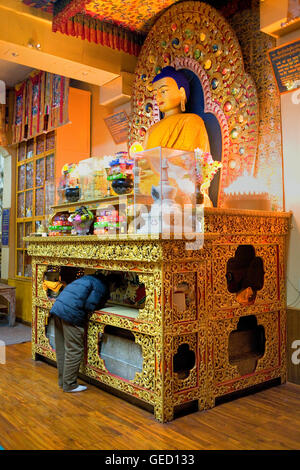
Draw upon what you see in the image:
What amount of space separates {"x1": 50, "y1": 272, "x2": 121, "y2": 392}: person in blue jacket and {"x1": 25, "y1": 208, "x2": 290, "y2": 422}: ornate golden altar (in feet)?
0.39

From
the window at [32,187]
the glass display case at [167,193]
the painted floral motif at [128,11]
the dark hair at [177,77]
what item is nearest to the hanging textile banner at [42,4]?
the painted floral motif at [128,11]

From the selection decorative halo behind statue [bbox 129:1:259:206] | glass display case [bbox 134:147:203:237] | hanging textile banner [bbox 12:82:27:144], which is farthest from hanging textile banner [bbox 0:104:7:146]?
glass display case [bbox 134:147:203:237]

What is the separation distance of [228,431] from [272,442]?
0.25 metres

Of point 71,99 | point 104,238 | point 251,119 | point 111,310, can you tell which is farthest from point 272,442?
point 71,99

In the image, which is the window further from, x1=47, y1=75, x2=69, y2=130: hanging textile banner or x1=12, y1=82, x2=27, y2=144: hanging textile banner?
x1=47, y1=75, x2=69, y2=130: hanging textile banner

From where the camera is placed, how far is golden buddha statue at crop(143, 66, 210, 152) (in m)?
3.74

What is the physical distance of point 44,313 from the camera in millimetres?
3965

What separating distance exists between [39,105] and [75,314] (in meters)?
3.52

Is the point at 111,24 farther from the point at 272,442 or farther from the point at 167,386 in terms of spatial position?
the point at 272,442

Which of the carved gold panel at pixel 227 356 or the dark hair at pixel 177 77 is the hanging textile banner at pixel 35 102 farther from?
the carved gold panel at pixel 227 356

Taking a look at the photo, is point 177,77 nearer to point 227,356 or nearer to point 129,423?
point 227,356

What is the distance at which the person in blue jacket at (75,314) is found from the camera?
3047mm

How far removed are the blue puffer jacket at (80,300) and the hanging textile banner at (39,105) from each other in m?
2.56

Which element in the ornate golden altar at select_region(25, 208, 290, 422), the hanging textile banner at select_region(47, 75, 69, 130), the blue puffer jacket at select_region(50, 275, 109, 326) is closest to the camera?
the ornate golden altar at select_region(25, 208, 290, 422)
